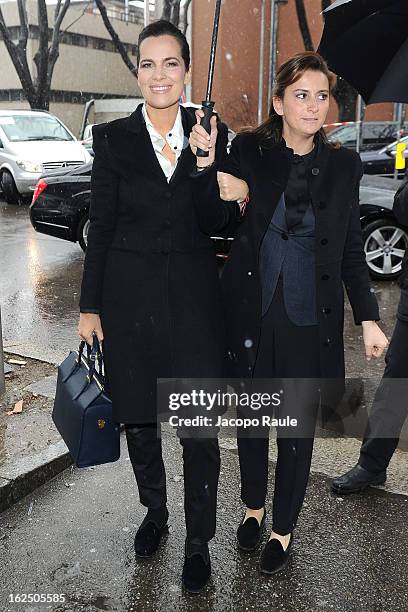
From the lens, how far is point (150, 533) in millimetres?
2920

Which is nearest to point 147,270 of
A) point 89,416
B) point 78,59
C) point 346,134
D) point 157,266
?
point 157,266

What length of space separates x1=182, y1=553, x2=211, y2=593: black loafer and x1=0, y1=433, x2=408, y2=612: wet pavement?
4 cm

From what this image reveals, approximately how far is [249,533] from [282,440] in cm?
51

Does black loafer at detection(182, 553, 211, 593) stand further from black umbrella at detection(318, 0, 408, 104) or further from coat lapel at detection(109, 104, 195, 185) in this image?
black umbrella at detection(318, 0, 408, 104)

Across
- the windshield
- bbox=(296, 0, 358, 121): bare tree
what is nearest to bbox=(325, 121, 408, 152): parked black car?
the windshield

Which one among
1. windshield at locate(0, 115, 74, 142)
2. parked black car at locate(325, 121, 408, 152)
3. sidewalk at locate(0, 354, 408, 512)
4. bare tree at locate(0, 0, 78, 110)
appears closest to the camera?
sidewalk at locate(0, 354, 408, 512)

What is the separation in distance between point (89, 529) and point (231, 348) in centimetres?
110

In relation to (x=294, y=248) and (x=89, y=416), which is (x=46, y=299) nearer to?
(x=89, y=416)

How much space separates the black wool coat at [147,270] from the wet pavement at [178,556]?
0.66 meters

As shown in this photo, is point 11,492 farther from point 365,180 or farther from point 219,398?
point 365,180

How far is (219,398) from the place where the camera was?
8.71 ft

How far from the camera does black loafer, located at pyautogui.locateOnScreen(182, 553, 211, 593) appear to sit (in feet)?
8.70

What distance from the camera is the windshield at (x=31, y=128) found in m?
15.4

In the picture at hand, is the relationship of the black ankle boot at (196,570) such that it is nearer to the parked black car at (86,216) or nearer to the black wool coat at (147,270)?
the black wool coat at (147,270)
